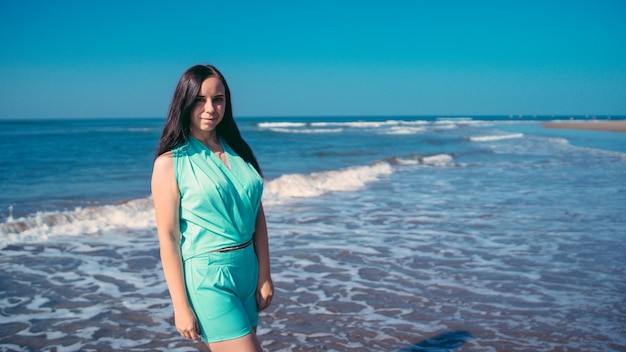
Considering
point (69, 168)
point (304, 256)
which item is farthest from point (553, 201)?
point (69, 168)

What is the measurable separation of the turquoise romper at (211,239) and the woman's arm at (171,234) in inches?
1.2

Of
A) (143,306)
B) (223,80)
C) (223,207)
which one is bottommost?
(143,306)

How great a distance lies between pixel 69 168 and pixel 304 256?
15.0 m

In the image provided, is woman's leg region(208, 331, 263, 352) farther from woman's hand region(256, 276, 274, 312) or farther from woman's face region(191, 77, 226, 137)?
woman's face region(191, 77, 226, 137)

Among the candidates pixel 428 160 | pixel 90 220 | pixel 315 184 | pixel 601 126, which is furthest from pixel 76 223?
pixel 601 126

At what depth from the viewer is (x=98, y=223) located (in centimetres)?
941

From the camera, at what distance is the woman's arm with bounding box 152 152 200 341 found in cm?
224

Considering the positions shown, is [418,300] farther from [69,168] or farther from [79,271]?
[69,168]

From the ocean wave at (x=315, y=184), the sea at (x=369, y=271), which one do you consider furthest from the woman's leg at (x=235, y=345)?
the ocean wave at (x=315, y=184)

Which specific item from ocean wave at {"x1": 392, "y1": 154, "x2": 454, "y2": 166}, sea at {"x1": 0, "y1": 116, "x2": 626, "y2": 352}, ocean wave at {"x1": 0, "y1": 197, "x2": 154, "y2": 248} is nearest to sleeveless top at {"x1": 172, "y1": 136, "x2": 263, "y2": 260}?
sea at {"x1": 0, "y1": 116, "x2": 626, "y2": 352}

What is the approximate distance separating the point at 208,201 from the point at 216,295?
0.38m

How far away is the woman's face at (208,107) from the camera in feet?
7.88

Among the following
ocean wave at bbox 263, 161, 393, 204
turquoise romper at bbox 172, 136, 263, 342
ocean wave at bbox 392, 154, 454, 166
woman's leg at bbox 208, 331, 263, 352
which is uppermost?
turquoise romper at bbox 172, 136, 263, 342

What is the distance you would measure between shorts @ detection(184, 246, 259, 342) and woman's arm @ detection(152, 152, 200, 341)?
4cm
